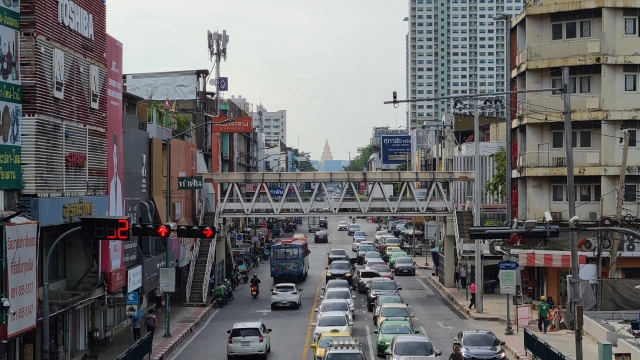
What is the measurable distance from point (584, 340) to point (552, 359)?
9305mm

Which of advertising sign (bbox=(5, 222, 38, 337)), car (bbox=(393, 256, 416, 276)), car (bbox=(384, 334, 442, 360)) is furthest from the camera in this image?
car (bbox=(393, 256, 416, 276))

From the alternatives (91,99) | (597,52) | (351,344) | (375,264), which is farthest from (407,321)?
Answer: (375,264)

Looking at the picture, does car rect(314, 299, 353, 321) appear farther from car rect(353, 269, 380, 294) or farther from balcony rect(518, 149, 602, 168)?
car rect(353, 269, 380, 294)

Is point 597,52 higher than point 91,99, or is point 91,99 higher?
point 597,52

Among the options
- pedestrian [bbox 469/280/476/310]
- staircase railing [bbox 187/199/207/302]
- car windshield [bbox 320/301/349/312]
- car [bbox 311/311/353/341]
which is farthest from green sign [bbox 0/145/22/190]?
pedestrian [bbox 469/280/476/310]

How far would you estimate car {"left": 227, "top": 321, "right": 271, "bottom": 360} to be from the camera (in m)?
31.2

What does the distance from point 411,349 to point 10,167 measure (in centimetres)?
1267

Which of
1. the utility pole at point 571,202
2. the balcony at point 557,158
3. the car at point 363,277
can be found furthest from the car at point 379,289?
the utility pole at point 571,202

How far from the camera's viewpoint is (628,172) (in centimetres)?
4244

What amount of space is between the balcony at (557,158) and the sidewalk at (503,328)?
7343mm

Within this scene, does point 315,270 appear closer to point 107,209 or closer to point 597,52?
point 597,52

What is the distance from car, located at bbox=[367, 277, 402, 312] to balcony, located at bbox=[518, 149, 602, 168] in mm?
9025

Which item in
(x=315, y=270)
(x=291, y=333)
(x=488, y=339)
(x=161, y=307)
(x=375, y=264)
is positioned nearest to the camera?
(x=488, y=339)

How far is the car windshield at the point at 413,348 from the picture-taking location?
2700 centimetres
